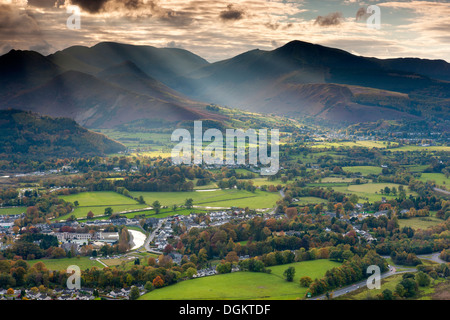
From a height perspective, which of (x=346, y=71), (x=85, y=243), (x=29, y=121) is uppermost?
(x=346, y=71)

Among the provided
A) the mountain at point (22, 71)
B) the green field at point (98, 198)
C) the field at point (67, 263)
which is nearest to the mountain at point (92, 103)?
the mountain at point (22, 71)

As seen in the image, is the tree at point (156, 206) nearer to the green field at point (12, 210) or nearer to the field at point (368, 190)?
the green field at point (12, 210)

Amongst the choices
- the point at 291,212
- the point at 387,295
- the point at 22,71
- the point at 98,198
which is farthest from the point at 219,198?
the point at 22,71

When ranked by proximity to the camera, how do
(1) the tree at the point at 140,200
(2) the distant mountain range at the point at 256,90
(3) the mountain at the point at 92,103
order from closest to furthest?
(1) the tree at the point at 140,200
(3) the mountain at the point at 92,103
(2) the distant mountain range at the point at 256,90

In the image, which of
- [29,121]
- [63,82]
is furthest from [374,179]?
[63,82]

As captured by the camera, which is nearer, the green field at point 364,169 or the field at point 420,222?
the field at point 420,222

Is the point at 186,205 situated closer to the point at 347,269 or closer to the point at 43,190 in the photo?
the point at 43,190

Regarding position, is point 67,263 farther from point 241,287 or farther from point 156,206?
point 156,206
